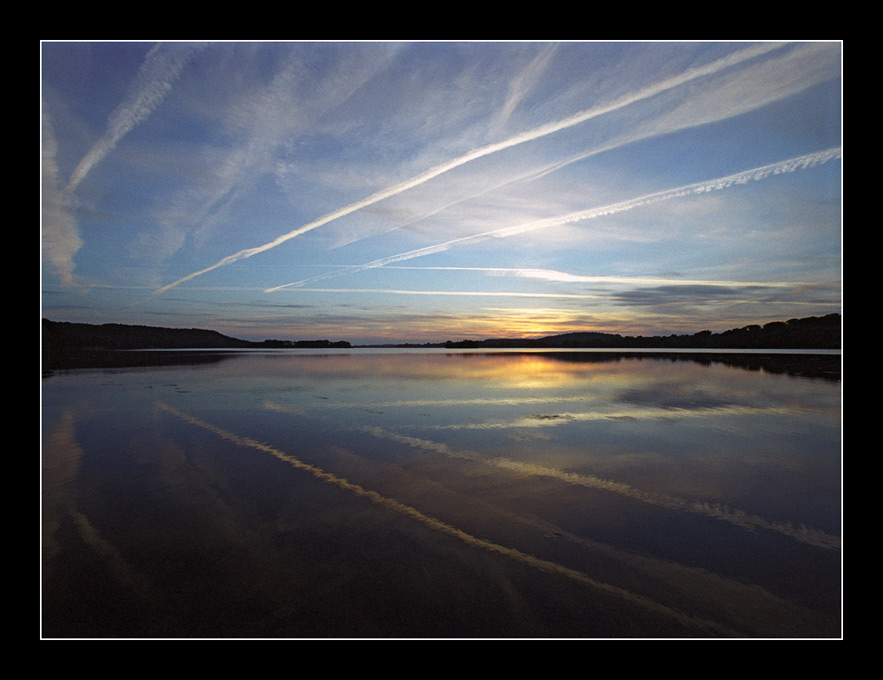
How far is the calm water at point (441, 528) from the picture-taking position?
3.63 meters

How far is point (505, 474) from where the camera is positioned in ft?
24.4

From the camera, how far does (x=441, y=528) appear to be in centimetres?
528

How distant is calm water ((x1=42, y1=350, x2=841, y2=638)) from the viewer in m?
3.63

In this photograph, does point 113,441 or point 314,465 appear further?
point 113,441
